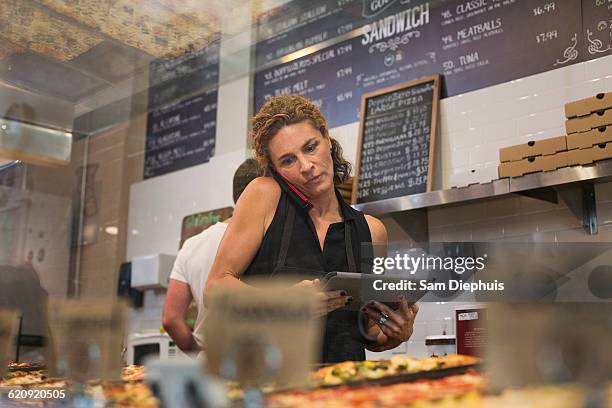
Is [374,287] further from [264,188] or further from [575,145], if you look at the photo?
[575,145]

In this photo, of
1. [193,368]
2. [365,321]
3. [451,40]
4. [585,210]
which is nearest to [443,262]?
[365,321]

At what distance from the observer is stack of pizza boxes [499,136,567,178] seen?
319 centimetres

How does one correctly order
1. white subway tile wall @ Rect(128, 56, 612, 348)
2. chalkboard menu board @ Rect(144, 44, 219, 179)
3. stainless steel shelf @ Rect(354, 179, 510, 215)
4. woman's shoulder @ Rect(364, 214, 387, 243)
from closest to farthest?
woman's shoulder @ Rect(364, 214, 387, 243), stainless steel shelf @ Rect(354, 179, 510, 215), white subway tile wall @ Rect(128, 56, 612, 348), chalkboard menu board @ Rect(144, 44, 219, 179)

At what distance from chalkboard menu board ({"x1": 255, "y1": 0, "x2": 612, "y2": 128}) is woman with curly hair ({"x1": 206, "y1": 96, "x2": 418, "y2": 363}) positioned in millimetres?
2191

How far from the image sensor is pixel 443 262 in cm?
136

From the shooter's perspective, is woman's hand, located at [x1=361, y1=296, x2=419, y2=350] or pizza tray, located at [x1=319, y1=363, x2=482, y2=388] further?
woman's hand, located at [x1=361, y1=296, x2=419, y2=350]

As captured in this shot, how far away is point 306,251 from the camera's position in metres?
1.83

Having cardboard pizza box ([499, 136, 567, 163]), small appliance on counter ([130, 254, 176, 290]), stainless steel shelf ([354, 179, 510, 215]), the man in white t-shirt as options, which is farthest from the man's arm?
small appliance on counter ([130, 254, 176, 290])

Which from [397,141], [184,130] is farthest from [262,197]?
[184,130]

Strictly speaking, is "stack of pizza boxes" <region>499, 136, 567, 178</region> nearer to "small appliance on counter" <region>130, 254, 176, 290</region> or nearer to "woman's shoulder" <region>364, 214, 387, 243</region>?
"woman's shoulder" <region>364, 214, 387, 243</region>

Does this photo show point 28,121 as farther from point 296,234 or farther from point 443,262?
point 443,262

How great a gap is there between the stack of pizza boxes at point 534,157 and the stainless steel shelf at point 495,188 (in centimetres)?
3

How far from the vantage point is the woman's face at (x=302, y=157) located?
6.13 ft

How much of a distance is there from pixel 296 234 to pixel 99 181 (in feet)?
4.91
